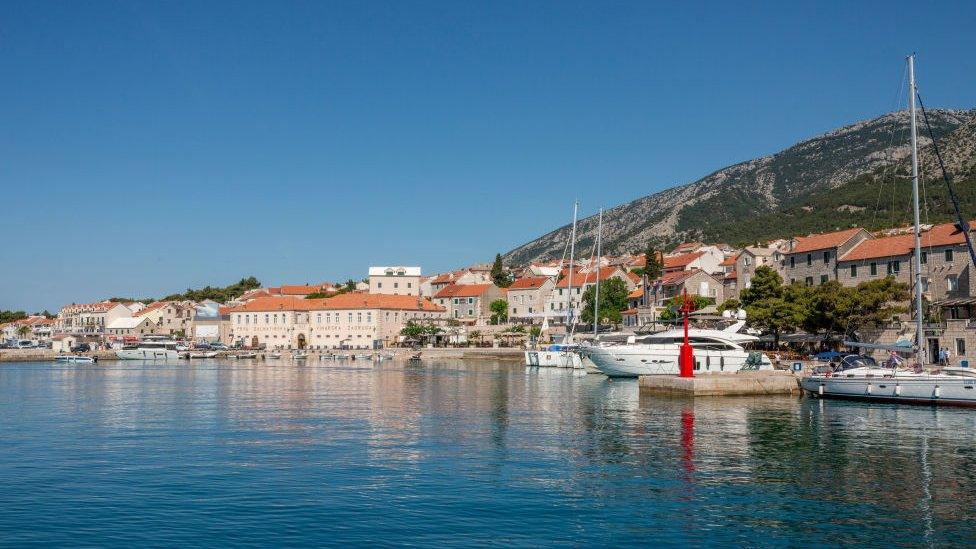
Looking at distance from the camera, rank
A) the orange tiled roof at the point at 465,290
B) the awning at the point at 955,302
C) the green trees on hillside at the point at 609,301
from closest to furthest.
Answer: the awning at the point at 955,302 < the green trees on hillside at the point at 609,301 < the orange tiled roof at the point at 465,290

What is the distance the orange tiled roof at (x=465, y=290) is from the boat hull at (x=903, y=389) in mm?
93952

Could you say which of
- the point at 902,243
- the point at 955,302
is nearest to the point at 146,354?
the point at 902,243

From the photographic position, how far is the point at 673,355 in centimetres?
5506

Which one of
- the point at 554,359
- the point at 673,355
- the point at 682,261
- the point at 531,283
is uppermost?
the point at 682,261

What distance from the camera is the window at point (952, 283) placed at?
202 ft

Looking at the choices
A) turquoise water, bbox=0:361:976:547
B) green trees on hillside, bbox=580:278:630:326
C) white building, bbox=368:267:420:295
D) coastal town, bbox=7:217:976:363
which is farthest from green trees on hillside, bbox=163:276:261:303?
turquoise water, bbox=0:361:976:547

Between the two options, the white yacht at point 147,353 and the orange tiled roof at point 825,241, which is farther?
the white yacht at point 147,353

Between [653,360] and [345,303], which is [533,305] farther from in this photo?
[653,360]

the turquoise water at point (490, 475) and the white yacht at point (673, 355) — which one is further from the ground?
the white yacht at point (673, 355)

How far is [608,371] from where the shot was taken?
59.0 metres

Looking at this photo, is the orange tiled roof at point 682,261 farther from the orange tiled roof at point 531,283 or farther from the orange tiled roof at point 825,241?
the orange tiled roof at point 825,241

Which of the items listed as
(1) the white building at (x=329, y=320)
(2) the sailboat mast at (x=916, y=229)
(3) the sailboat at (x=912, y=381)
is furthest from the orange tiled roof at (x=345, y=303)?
(2) the sailboat mast at (x=916, y=229)

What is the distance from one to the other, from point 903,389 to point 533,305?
8791cm

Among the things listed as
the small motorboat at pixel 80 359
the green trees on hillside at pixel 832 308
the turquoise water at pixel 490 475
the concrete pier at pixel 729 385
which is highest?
the green trees on hillside at pixel 832 308
